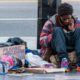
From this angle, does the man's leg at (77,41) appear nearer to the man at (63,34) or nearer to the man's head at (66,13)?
the man at (63,34)

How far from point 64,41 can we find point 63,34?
0.12 meters

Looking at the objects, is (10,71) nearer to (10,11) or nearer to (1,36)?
(1,36)

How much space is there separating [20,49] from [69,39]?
79 cm

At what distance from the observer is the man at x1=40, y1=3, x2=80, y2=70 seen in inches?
270

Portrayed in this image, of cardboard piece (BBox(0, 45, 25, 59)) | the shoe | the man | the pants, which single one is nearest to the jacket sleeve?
the man

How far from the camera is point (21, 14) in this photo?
494 inches

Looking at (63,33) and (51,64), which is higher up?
(63,33)

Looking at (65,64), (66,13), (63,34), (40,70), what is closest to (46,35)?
(63,34)

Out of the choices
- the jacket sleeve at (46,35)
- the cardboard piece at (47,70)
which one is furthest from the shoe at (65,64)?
the jacket sleeve at (46,35)

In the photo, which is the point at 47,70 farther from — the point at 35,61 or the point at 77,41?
the point at 77,41

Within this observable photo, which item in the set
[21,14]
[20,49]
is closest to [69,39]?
[20,49]

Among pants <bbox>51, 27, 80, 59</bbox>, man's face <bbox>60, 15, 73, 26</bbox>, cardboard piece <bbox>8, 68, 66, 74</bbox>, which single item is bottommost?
cardboard piece <bbox>8, 68, 66, 74</bbox>

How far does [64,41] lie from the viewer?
6.91 meters

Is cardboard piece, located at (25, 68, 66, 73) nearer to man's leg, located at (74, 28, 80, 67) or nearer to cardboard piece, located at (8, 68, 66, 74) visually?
cardboard piece, located at (8, 68, 66, 74)
